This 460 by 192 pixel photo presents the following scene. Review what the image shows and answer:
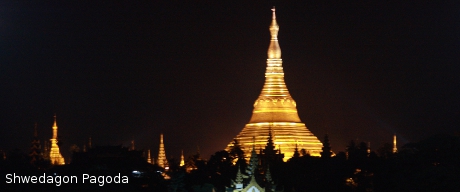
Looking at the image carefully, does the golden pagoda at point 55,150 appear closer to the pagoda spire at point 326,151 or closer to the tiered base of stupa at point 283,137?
the tiered base of stupa at point 283,137

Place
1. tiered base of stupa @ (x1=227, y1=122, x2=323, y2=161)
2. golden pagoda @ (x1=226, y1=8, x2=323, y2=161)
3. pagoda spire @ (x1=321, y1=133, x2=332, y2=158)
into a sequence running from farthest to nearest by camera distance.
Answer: golden pagoda @ (x1=226, y1=8, x2=323, y2=161) → tiered base of stupa @ (x1=227, y1=122, x2=323, y2=161) → pagoda spire @ (x1=321, y1=133, x2=332, y2=158)

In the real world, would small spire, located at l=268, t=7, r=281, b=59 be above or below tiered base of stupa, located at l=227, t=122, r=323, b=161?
above

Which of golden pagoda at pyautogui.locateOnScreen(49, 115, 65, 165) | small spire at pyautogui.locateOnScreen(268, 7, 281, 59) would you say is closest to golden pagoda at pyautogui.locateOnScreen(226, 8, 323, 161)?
small spire at pyautogui.locateOnScreen(268, 7, 281, 59)

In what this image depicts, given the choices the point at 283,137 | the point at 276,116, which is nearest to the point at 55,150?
the point at 276,116

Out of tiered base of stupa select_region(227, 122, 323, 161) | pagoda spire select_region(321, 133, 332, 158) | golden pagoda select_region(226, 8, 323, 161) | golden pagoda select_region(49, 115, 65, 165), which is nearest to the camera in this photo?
pagoda spire select_region(321, 133, 332, 158)

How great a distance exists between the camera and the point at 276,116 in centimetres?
9950

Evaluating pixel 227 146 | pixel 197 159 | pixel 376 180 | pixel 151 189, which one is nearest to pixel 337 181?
pixel 376 180

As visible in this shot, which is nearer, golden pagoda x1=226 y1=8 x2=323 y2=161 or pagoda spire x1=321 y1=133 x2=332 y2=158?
pagoda spire x1=321 y1=133 x2=332 y2=158

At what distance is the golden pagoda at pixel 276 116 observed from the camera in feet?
320

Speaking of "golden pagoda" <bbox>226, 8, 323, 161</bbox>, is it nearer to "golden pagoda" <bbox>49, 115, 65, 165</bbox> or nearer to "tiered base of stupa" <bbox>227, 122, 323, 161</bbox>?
"tiered base of stupa" <bbox>227, 122, 323, 161</bbox>

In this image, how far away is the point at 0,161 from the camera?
273 feet

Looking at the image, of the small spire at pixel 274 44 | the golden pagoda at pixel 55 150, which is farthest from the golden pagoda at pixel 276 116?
the golden pagoda at pixel 55 150

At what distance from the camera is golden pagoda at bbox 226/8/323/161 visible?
97562 mm

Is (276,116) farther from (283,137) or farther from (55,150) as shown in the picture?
(55,150)
